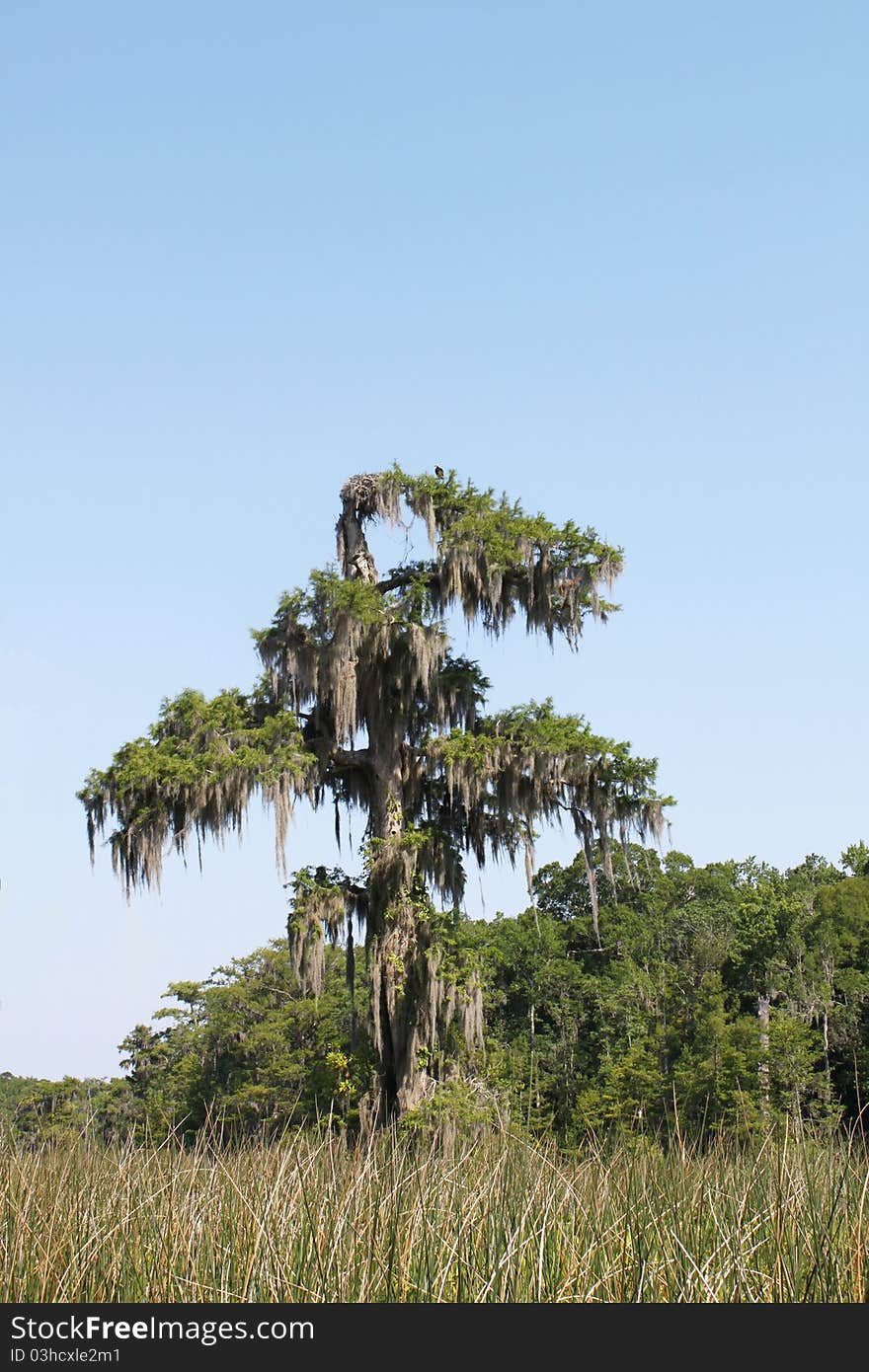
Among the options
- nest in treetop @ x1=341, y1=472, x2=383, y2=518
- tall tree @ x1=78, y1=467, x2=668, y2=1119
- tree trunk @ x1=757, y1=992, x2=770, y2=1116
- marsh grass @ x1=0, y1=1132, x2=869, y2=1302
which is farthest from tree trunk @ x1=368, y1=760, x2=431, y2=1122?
tree trunk @ x1=757, y1=992, x2=770, y2=1116

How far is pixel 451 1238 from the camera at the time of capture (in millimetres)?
6262

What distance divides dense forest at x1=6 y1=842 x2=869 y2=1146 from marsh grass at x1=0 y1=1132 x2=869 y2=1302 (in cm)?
1984

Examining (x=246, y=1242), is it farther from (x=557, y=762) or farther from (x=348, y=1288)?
(x=557, y=762)

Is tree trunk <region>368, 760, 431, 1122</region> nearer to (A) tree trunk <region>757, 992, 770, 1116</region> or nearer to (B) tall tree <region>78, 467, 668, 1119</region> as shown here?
(B) tall tree <region>78, 467, 668, 1119</region>

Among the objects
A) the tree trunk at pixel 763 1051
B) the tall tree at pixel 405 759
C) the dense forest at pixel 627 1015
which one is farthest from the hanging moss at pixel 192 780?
the tree trunk at pixel 763 1051

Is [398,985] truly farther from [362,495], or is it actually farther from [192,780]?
[362,495]

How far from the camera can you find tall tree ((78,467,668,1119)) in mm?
17031

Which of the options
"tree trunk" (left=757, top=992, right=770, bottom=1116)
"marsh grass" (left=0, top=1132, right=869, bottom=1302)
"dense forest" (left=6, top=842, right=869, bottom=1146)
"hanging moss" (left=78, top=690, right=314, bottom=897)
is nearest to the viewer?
"marsh grass" (left=0, top=1132, right=869, bottom=1302)

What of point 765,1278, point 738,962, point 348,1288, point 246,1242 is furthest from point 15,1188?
point 738,962

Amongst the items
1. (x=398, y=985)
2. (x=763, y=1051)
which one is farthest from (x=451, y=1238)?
(x=763, y=1051)

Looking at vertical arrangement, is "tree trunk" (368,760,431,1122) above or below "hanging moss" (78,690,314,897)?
below

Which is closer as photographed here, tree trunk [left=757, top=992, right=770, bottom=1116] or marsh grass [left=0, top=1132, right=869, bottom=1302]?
marsh grass [left=0, top=1132, right=869, bottom=1302]

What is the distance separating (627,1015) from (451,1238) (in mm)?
37085
